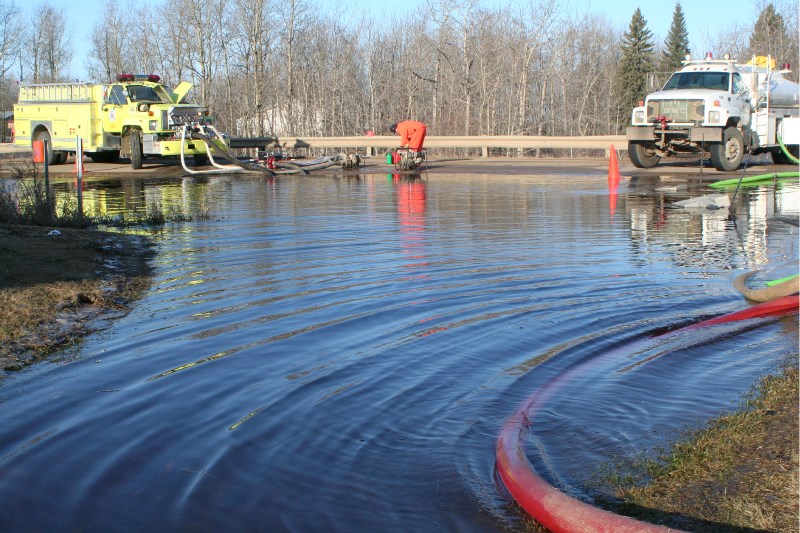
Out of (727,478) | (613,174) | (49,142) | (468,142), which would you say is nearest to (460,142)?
(468,142)

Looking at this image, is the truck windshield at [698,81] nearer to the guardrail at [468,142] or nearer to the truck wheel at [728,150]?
the truck wheel at [728,150]

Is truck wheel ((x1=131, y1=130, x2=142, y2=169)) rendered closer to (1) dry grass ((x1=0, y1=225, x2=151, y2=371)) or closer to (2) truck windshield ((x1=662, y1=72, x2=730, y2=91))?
(2) truck windshield ((x1=662, y1=72, x2=730, y2=91))

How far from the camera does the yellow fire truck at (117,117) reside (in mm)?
27062

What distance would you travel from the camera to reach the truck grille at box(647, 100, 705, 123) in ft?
77.8

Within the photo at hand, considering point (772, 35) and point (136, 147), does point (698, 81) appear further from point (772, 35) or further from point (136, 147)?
point (772, 35)

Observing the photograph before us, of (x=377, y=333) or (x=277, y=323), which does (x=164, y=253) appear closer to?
(x=277, y=323)

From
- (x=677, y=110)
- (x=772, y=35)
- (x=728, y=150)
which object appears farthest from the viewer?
(x=772, y=35)

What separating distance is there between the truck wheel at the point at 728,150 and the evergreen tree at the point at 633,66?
130 feet

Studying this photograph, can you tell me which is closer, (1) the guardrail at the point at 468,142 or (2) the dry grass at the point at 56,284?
(2) the dry grass at the point at 56,284

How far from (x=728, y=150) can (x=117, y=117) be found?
17.7m

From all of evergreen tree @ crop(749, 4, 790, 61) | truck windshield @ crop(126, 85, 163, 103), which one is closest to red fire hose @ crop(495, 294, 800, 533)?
truck windshield @ crop(126, 85, 163, 103)

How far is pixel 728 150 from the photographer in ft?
80.2

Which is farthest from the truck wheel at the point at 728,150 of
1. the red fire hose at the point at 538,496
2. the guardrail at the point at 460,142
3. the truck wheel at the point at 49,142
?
the truck wheel at the point at 49,142

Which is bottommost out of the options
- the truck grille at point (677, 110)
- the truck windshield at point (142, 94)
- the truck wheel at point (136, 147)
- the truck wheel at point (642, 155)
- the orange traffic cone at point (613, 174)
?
the orange traffic cone at point (613, 174)
